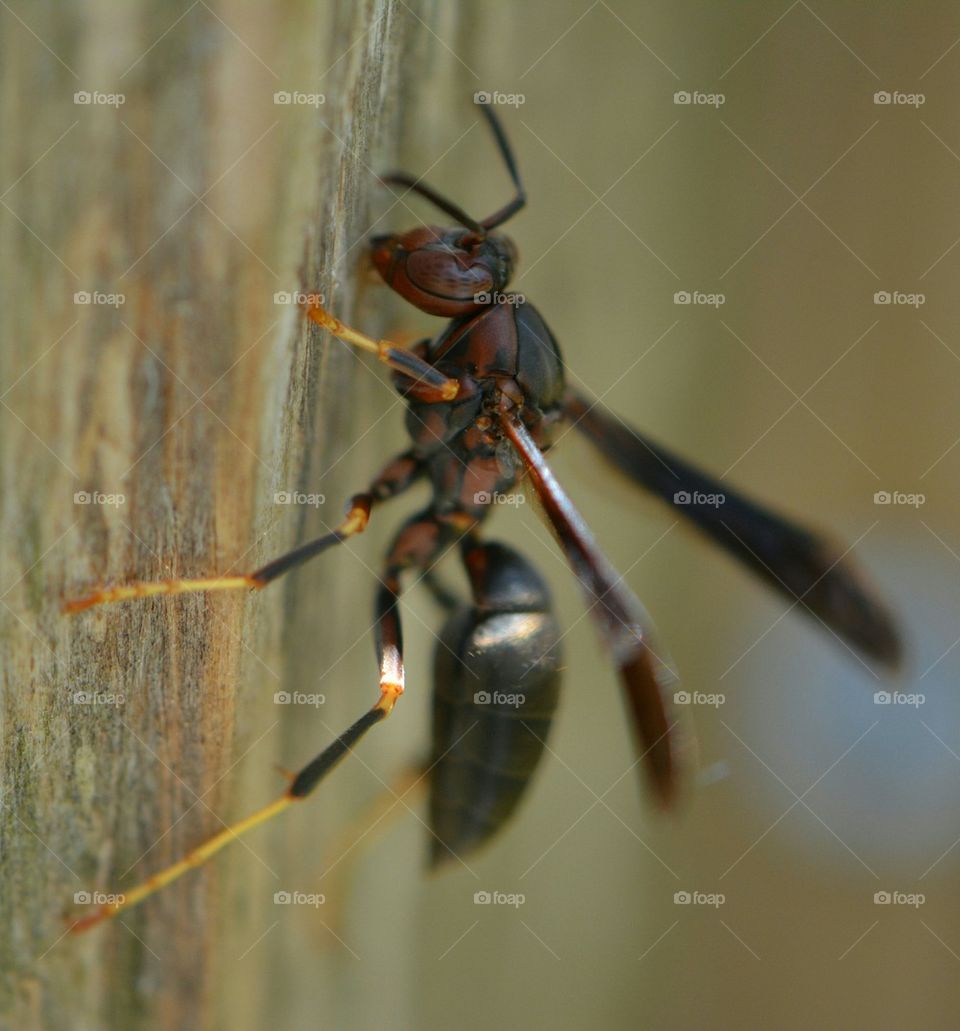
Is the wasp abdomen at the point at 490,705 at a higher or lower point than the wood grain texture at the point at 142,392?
lower

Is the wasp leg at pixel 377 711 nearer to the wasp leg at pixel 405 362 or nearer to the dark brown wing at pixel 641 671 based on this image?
the wasp leg at pixel 405 362

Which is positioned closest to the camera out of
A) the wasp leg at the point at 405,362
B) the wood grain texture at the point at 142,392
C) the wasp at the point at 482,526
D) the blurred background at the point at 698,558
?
the wood grain texture at the point at 142,392

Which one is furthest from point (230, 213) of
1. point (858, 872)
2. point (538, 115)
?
point (858, 872)

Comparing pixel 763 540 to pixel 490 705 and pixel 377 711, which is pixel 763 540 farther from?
pixel 377 711

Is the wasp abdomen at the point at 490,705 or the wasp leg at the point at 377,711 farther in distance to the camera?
the wasp abdomen at the point at 490,705

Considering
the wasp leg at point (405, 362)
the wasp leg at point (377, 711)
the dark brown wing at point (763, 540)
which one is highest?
the wasp leg at point (405, 362)

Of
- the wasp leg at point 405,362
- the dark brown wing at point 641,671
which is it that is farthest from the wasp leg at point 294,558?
the dark brown wing at point 641,671

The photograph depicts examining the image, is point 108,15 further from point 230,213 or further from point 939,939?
point 939,939

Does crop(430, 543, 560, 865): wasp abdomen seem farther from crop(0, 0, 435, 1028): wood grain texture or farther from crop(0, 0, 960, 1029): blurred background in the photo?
crop(0, 0, 435, 1028): wood grain texture

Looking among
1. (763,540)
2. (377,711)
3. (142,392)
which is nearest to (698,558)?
(763,540)
